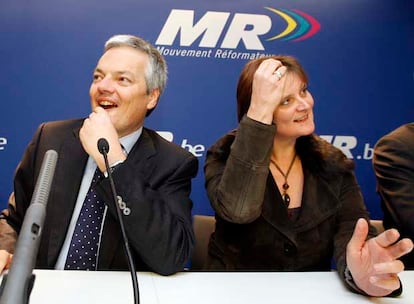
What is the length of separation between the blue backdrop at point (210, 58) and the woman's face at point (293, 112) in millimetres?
1241

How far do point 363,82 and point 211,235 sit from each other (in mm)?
1743

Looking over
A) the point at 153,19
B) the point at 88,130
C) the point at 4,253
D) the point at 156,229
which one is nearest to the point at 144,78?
the point at 88,130

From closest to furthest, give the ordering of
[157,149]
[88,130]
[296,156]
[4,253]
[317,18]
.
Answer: [4,253] → [88,130] → [157,149] → [296,156] → [317,18]

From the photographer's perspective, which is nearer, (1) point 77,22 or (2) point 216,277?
(2) point 216,277

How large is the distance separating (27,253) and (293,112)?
1.34m

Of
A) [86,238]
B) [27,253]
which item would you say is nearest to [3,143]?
[86,238]

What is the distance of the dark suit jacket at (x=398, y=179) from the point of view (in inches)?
78.1

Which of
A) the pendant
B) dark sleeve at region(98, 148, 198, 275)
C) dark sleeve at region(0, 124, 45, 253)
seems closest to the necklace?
the pendant

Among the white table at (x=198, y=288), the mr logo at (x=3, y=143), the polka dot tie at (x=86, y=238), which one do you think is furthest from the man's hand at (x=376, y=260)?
the mr logo at (x=3, y=143)

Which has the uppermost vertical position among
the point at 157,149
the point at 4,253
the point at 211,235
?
the point at 157,149

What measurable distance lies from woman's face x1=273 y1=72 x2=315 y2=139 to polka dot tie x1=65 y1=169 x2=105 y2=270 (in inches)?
28.0

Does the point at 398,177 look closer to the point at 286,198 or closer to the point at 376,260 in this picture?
the point at 286,198

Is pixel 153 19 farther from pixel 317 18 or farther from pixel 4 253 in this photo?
pixel 4 253

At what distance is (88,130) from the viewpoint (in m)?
1.53
